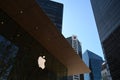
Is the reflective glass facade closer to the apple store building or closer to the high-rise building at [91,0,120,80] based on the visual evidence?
the apple store building

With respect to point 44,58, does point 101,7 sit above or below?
above

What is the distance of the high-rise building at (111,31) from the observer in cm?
6881

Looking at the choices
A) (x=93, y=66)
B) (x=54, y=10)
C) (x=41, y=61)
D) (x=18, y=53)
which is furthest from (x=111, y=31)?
(x=93, y=66)

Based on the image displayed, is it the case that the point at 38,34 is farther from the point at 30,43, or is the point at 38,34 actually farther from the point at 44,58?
the point at 44,58

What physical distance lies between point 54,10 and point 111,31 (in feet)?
108

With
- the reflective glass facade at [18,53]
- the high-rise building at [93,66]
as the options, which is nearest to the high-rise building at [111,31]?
the reflective glass facade at [18,53]

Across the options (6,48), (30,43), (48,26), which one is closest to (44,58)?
(30,43)

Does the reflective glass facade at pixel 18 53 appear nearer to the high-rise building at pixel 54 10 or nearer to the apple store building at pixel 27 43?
the apple store building at pixel 27 43

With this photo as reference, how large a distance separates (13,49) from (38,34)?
94.7 inches

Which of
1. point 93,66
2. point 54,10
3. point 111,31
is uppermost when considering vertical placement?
point 54,10

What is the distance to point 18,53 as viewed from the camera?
327 inches

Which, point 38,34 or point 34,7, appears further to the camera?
point 38,34

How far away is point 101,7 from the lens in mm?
90188

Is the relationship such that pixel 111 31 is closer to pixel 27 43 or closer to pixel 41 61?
pixel 41 61
